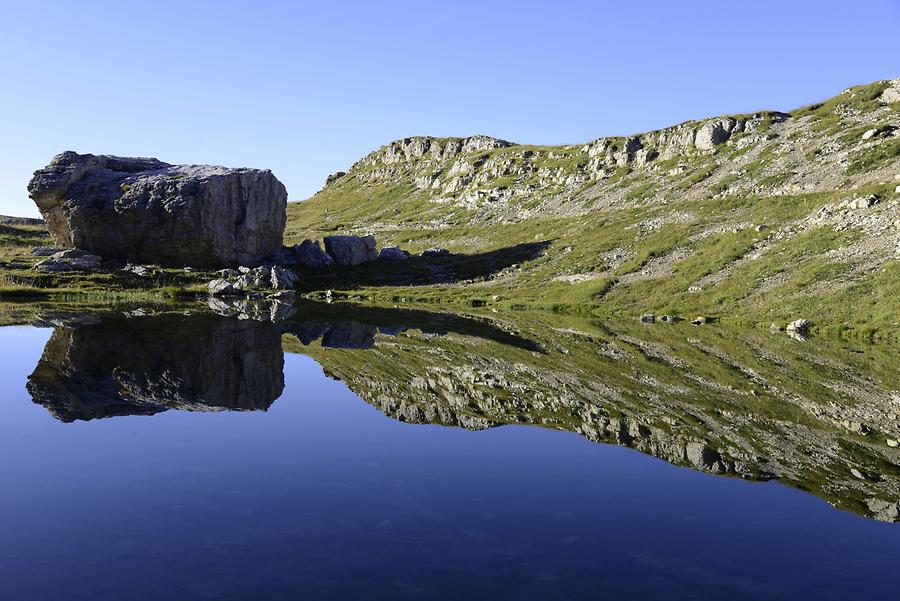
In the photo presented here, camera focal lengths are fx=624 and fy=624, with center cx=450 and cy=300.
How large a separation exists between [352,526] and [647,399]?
22.3 metres

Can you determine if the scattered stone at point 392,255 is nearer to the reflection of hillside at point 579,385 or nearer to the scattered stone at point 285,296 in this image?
the scattered stone at point 285,296

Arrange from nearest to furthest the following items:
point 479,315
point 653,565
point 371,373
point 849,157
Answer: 1. point 653,565
2. point 371,373
3. point 479,315
4. point 849,157

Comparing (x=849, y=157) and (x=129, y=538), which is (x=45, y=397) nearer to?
(x=129, y=538)

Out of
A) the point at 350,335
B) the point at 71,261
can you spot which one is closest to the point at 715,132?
the point at 350,335

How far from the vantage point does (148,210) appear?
→ 417ft

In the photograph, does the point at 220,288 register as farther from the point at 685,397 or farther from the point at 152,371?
the point at 685,397

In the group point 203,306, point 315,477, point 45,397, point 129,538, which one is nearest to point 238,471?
point 315,477

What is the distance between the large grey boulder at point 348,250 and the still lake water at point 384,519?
423 feet

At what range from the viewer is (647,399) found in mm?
33656

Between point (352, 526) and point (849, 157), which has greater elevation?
point (849, 157)

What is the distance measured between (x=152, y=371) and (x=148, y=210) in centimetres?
10357

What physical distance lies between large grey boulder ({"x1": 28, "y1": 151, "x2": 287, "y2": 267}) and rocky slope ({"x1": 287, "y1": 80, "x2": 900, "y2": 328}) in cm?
4990

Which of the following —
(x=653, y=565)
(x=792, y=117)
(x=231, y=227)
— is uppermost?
(x=792, y=117)

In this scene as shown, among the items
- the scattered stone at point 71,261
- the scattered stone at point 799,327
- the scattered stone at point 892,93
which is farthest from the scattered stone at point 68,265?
the scattered stone at point 892,93
